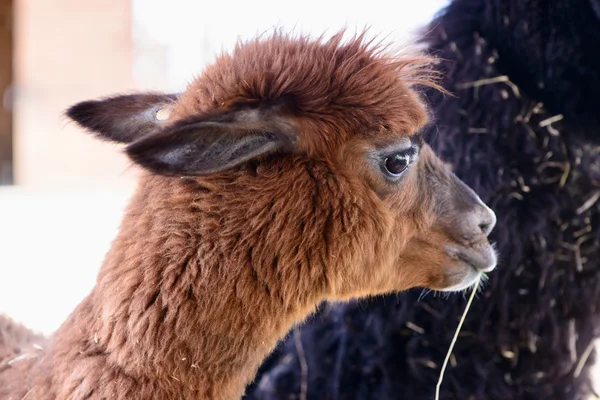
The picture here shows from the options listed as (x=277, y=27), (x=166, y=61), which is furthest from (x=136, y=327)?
(x=166, y=61)

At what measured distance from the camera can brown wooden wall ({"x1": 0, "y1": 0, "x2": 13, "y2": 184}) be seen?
8.73 metres

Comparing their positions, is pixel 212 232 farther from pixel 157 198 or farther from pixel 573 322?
pixel 573 322

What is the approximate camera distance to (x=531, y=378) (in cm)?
236

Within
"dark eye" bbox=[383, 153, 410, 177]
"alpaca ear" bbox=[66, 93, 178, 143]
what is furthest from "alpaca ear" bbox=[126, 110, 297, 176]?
"alpaca ear" bbox=[66, 93, 178, 143]

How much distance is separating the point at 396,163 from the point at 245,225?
17.3 inches

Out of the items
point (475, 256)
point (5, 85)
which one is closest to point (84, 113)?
point (475, 256)

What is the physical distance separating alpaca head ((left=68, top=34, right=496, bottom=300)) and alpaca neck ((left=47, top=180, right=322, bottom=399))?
2.7 inches

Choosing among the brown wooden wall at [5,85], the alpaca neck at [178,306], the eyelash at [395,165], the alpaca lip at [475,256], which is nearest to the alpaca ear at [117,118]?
the alpaca neck at [178,306]

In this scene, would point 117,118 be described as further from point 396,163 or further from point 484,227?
point 484,227

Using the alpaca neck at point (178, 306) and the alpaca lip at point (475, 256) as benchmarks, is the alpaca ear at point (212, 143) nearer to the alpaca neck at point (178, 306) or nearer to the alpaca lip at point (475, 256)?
the alpaca neck at point (178, 306)

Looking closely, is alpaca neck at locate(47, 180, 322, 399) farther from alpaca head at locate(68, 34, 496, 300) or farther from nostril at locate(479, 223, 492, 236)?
nostril at locate(479, 223, 492, 236)

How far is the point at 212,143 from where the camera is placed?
4.62 ft

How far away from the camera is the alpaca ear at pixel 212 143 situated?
128cm

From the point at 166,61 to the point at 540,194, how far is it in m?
5.32
